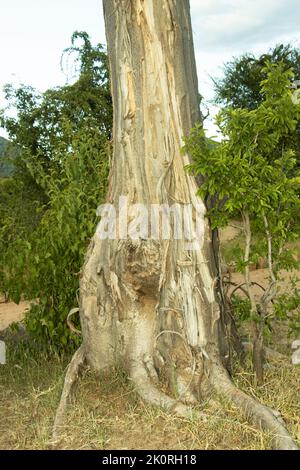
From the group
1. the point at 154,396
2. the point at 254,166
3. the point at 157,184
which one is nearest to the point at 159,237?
the point at 157,184

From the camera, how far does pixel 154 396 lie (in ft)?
17.1

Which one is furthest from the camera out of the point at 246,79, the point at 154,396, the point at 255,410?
the point at 246,79

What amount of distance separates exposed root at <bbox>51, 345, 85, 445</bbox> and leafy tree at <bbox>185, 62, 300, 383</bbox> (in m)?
1.61

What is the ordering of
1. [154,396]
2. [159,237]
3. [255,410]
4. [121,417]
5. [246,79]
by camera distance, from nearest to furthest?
[255,410], [121,417], [154,396], [159,237], [246,79]

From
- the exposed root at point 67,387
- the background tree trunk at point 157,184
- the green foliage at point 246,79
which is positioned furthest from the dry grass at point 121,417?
the green foliage at point 246,79

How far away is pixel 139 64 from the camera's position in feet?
17.9

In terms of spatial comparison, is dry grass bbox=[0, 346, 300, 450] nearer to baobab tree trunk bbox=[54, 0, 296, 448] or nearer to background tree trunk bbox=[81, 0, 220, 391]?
baobab tree trunk bbox=[54, 0, 296, 448]

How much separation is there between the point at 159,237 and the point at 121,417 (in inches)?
57.5

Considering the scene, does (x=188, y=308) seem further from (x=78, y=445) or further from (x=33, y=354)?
(x=33, y=354)

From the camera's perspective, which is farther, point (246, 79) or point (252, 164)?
point (246, 79)

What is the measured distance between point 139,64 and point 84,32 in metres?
15.0

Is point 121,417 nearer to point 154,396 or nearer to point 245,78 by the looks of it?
point 154,396

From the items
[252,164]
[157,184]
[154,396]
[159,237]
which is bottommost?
[154,396]

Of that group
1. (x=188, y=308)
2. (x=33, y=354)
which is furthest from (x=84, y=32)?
(x=188, y=308)
